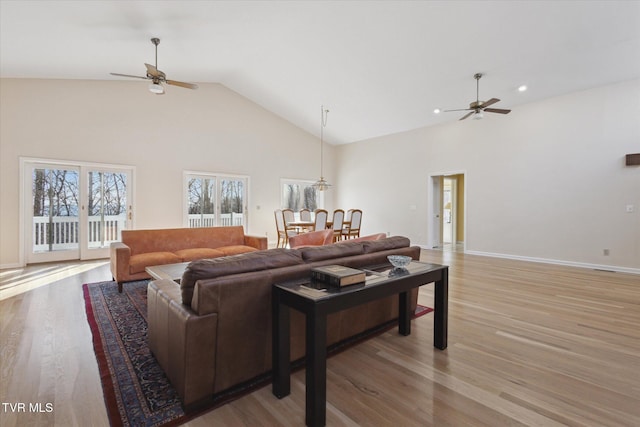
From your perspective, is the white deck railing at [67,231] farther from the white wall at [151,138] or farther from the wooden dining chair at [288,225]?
the wooden dining chair at [288,225]

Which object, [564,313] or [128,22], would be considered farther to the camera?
[128,22]

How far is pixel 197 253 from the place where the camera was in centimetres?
451

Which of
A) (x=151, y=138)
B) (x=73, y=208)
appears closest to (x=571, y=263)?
(x=151, y=138)

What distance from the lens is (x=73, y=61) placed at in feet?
16.2

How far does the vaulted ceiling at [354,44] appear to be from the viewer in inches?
150

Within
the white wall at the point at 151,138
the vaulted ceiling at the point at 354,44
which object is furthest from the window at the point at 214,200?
the vaulted ceiling at the point at 354,44

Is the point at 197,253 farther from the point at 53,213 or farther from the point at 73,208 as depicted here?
the point at 53,213

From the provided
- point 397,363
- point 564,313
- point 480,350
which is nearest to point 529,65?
point 564,313

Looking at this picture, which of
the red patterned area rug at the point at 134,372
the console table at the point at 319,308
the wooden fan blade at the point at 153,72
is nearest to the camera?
the console table at the point at 319,308

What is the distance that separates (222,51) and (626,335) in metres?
6.61

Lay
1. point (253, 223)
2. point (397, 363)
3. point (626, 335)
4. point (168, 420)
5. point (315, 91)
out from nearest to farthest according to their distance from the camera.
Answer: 1. point (168, 420)
2. point (397, 363)
3. point (626, 335)
4. point (315, 91)
5. point (253, 223)

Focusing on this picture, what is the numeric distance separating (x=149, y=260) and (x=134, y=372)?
7.42 feet

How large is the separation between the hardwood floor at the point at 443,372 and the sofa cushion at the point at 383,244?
0.75 meters

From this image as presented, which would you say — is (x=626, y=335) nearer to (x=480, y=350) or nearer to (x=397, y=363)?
A: (x=480, y=350)
